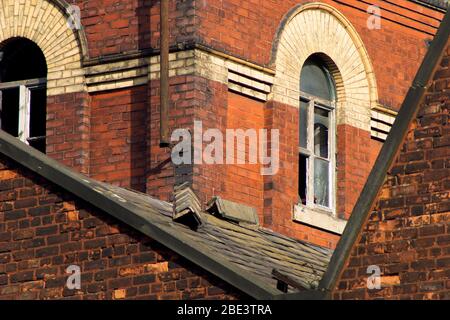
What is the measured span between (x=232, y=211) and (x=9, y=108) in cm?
479

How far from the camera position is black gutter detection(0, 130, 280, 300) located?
891 inches

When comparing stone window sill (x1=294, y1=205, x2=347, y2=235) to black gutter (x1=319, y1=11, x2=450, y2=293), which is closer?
black gutter (x1=319, y1=11, x2=450, y2=293)

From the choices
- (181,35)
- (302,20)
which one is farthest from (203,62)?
(302,20)

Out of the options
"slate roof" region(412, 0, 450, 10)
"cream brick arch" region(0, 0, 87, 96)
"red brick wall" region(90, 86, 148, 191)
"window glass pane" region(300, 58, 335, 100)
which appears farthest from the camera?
"slate roof" region(412, 0, 450, 10)

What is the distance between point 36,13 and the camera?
30.6 meters

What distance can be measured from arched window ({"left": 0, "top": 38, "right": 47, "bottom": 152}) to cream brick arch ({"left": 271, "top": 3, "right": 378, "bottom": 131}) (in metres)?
3.31

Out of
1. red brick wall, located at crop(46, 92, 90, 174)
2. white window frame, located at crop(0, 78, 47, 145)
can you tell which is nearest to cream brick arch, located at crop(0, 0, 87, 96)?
red brick wall, located at crop(46, 92, 90, 174)

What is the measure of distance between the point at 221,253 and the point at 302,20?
806cm

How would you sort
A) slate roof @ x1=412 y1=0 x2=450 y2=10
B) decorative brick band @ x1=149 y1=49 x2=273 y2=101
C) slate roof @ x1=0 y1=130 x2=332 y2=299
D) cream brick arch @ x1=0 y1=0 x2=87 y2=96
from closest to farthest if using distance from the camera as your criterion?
1. slate roof @ x1=0 y1=130 x2=332 y2=299
2. decorative brick band @ x1=149 y1=49 x2=273 y2=101
3. cream brick arch @ x1=0 y1=0 x2=87 y2=96
4. slate roof @ x1=412 y1=0 x2=450 y2=10

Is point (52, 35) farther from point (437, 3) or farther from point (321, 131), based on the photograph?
point (437, 3)

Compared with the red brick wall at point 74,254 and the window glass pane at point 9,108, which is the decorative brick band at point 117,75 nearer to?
the window glass pane at point 9,108

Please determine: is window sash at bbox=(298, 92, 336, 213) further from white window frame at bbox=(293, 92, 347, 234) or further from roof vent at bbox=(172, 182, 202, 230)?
roof vent at bbox=(172, 182, 202, 230)

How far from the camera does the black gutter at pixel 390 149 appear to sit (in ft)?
72.4

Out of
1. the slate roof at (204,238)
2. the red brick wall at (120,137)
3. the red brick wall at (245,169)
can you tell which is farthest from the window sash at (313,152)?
the slate roof at (204,238)
